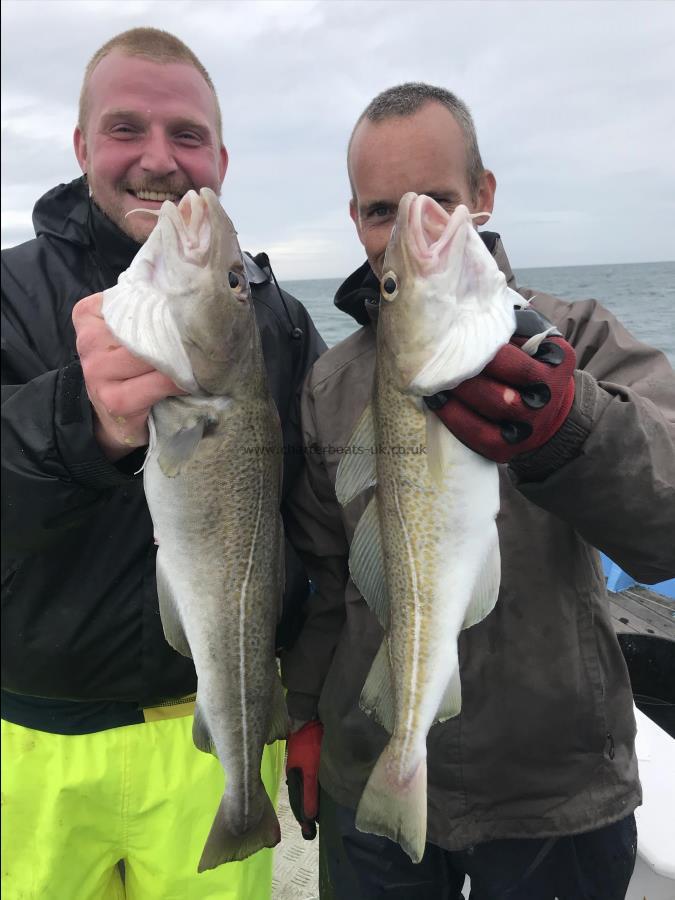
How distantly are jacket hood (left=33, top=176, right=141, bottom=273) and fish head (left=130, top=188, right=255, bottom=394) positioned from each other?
53cm

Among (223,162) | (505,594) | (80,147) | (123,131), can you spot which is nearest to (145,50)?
(123,131)

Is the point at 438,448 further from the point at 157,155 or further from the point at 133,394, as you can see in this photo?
the point at 157,155

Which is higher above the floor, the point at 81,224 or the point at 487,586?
the point at 81,224

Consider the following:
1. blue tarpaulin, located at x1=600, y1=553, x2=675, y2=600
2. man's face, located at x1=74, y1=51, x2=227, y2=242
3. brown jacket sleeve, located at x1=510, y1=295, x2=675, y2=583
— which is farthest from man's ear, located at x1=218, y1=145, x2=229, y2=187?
blue tarpaulin, located at x1=600, y1=553, x2=675, y2=600

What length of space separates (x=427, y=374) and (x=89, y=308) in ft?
3.08

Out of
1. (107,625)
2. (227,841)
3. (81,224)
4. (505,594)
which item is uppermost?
(81,224)

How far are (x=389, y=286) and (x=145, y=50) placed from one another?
1235 millimetres

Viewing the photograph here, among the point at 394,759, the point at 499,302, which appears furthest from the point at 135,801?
the point at 499,302

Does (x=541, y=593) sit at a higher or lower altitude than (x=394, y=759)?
higher

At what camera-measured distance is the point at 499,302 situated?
169 centimetres

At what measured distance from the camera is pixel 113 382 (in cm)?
164

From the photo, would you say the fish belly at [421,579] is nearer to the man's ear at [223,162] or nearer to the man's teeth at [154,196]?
the man's teeth at [154,196]

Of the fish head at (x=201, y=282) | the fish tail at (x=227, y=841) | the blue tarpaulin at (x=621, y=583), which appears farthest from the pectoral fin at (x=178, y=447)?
the blue tarpaulin at (x=621, y=583)

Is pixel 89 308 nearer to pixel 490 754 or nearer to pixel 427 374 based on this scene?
pixel 427 374
